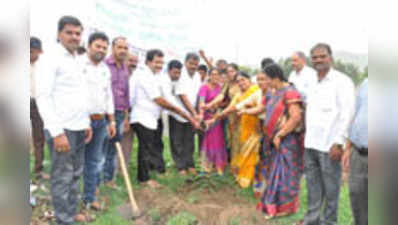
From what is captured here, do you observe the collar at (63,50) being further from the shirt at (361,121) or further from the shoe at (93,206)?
the shirt at (361,121)

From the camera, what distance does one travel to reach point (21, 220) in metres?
1.25

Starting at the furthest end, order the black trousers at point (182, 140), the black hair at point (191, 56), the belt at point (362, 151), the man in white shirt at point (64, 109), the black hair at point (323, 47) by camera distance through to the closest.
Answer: the black trousers at point (182, 140), the black hair at point (191, 56), the black hair at point (323, 47), the man in white shirt at point (64, 109), the belt at point (362, 151)

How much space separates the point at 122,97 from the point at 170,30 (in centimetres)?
90

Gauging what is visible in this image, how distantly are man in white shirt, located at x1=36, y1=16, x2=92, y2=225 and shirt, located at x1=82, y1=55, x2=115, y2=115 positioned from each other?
120 mm

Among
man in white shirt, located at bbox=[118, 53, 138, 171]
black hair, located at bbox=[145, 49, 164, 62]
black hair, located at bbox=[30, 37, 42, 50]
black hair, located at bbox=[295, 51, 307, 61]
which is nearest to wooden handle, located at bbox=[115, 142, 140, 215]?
man in white shirt, located at bbox=[118, 53, 138, 171]

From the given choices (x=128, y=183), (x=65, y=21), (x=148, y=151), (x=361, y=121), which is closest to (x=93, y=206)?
(x=128, y=183)

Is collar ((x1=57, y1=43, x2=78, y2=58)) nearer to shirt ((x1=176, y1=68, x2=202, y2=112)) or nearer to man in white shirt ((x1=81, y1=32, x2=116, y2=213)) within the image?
man in white shirt ((x1=81, y1=32, x2=116, y2=213))

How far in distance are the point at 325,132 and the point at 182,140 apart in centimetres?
153

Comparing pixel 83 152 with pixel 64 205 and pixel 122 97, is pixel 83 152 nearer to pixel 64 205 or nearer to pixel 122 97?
pixel 64 205

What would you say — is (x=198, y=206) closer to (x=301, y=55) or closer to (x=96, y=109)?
(x=96, y=109)

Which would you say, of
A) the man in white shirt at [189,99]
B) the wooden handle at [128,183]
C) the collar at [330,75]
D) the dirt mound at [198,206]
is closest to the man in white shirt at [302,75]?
the collar at [330,75]

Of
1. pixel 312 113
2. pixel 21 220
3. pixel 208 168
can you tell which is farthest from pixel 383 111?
pixel 208 168

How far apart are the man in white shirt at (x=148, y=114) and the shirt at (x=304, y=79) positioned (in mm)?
1153

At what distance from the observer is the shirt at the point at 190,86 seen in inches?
128
